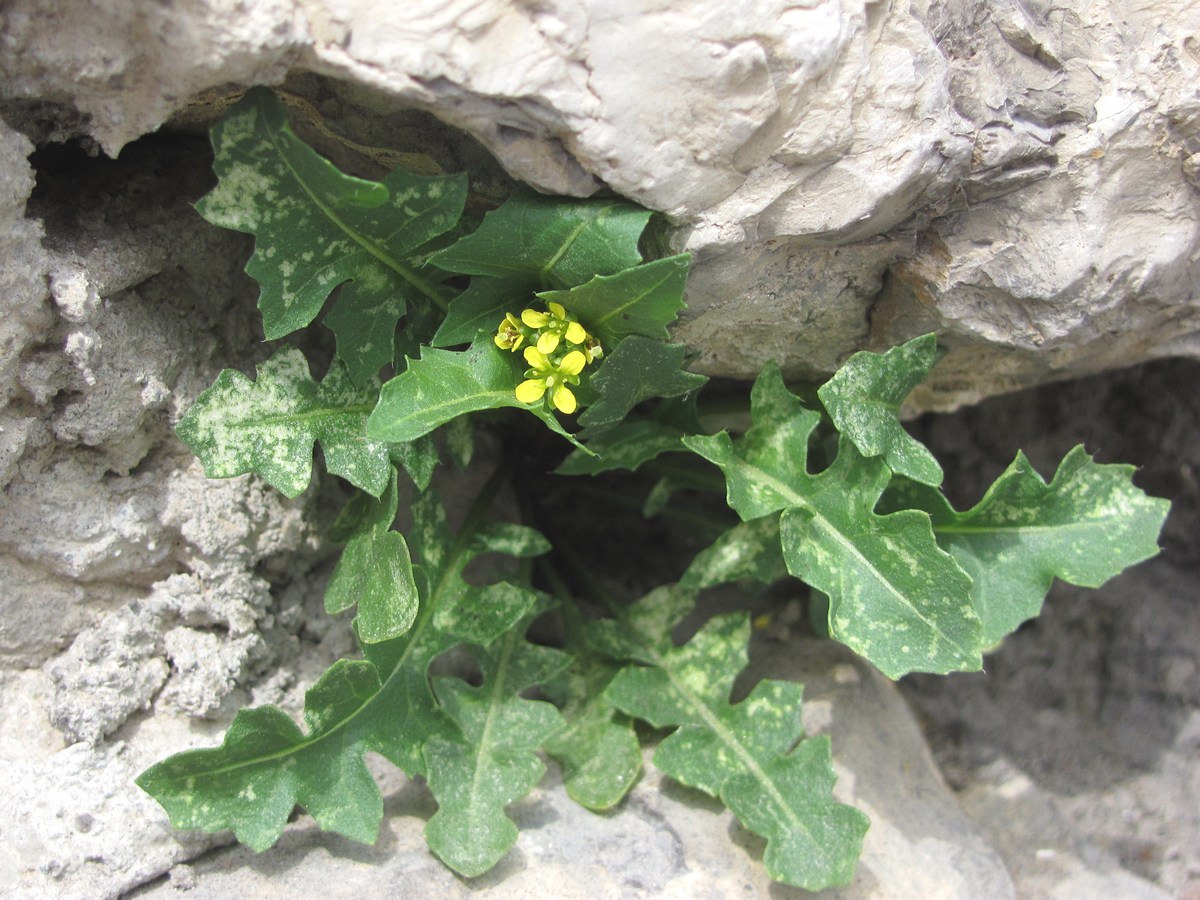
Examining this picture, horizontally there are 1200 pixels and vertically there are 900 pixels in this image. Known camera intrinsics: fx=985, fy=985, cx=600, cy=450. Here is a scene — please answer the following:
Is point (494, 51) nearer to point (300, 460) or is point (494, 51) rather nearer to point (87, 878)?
point (300, 460)

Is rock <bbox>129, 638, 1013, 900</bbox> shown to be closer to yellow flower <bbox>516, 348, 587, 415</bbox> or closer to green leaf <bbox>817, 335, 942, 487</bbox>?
green leaf <bbox>817, 335, 942, 487</bbox>

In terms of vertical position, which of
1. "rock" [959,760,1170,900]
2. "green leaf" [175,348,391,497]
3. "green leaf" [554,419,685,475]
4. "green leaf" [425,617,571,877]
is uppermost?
"green leaf" [175,348,391,497]

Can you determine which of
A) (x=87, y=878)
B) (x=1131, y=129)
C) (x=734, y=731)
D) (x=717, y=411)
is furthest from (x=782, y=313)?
(x=87, y=878)

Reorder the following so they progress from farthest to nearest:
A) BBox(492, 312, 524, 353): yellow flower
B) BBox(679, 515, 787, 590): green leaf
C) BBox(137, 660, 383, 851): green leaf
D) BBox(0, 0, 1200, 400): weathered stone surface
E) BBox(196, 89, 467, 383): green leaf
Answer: BBox(679, 515, 787, 590): green leaf → BBox(492, 312, 524, 353): yellow flower → BBox(137, 660, 383, 851): green leaf → BBox(196, 89, 467, 383): green leaf → BBox(0, 0, 1200, 400): weathered stone surface

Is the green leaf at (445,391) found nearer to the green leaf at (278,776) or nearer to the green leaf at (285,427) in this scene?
the green leaf at (285,427)

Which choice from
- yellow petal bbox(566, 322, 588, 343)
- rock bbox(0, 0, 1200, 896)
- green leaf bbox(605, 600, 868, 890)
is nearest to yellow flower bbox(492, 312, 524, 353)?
yellow petal bbox(566, 322, 588, 343)

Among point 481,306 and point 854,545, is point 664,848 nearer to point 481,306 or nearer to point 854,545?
→ point 854,545

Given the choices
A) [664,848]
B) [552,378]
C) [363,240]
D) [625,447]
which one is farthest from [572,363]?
[664,848]
